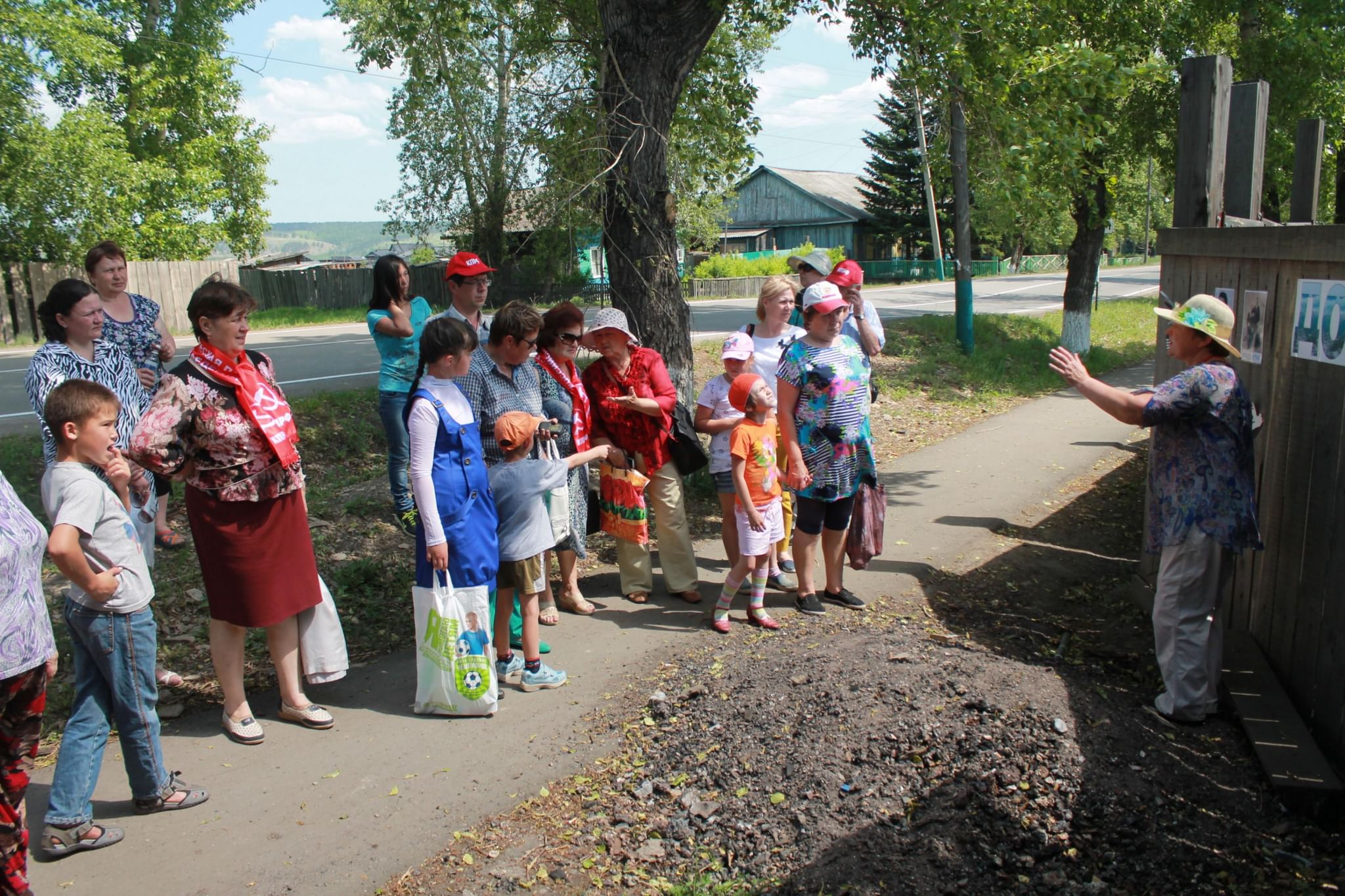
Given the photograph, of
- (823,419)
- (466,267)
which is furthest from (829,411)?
(466,267)

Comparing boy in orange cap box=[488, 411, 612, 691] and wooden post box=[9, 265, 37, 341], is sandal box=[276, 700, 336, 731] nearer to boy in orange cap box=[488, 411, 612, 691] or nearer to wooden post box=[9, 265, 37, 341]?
boy in orange cap box=[488, 411, 612, 691]

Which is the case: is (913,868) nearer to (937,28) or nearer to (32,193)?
(937,28)

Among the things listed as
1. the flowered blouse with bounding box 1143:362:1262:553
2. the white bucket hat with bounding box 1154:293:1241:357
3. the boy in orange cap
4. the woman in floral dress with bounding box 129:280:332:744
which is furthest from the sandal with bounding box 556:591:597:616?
the white bucket hat with bounding box 1154:293:1241:357

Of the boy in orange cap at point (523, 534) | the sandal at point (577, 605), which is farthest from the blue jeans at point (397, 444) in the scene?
the boy in orange cap at point (523, 534)

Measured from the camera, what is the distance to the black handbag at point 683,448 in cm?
589

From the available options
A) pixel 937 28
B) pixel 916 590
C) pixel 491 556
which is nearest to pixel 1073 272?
pixel 937 28

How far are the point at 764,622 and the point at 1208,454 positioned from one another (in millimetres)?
2374

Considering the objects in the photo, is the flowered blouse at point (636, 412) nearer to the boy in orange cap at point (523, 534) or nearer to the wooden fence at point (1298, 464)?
the boy in orange cap at point (523, 534)

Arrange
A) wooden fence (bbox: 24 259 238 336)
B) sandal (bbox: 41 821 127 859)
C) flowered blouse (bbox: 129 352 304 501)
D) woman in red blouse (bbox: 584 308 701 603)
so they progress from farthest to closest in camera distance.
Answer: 1. wooden fence (bbox: 24 259 238 336)
2. woman in red blouse (bbox: 584 308 701 603)
3. flowered blouse (bbox: 129 352 304 501)
4. sandal (bbox: 41 821 127 859)

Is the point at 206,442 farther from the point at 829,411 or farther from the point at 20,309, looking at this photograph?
the point at 20,309

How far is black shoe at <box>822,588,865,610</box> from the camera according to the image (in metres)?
5.79

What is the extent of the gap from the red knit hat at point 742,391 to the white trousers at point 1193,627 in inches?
86.9

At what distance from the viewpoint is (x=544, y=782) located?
12.9 feet

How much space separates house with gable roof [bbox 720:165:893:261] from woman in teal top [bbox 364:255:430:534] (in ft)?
166
